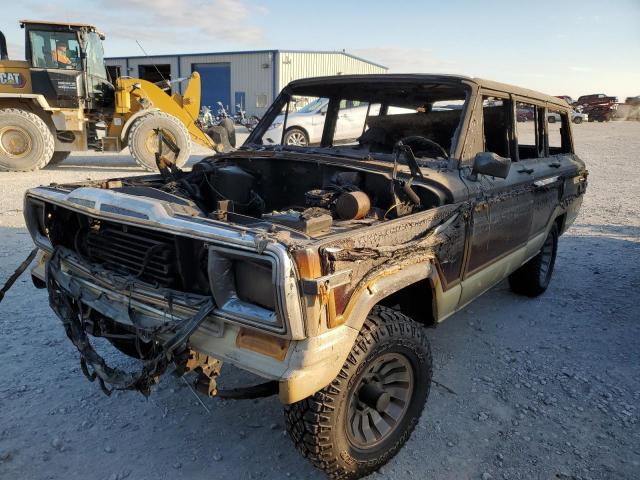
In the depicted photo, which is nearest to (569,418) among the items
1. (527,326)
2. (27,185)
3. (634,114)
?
(527,326)

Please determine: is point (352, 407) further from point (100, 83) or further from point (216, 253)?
point (100, 83)

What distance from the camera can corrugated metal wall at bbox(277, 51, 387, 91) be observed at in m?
28.8

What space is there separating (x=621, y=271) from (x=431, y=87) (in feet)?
11.4

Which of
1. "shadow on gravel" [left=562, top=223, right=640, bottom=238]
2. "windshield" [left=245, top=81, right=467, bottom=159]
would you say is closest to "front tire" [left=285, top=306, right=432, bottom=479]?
"windshield" [left=245, top=81, right=467, bottom=159]

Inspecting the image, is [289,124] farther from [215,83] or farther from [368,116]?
[215,83]

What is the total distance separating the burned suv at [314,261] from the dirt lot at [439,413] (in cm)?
33

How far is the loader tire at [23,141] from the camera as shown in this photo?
32.8 feet

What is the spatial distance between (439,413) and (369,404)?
802 mm

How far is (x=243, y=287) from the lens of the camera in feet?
6.85

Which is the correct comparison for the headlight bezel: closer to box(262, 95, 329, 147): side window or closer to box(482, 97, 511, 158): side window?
box(262, 95, 329, 147): side window

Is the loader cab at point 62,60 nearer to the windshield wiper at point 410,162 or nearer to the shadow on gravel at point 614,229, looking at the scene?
the windshield wiper at point 410,162

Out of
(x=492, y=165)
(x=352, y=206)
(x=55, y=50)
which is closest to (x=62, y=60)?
(x=55, y=50)

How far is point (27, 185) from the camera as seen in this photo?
350 inches

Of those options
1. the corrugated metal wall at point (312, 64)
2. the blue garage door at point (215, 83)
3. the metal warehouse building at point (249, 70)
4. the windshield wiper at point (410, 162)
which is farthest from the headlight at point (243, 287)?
the blue garage door at point (215, 83)
